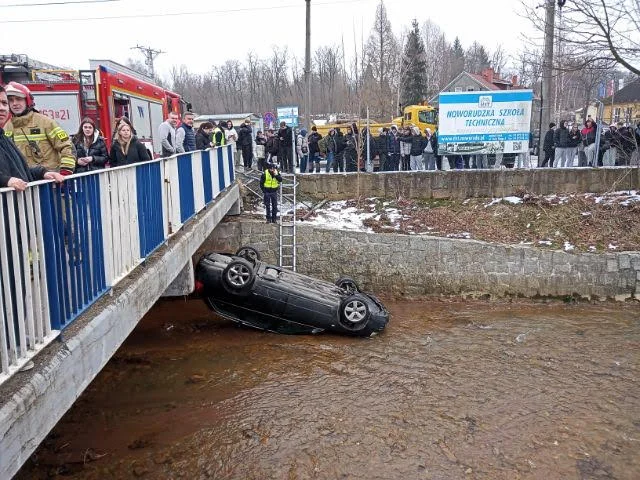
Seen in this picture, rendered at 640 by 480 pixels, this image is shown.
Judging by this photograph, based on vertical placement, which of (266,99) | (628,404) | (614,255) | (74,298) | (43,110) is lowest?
(628,404)

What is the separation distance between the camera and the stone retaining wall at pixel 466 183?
14.6m

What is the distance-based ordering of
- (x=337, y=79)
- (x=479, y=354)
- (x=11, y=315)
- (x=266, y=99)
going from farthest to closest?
(x=266, y=99), (x=337, y=79), (x=479, y=354), (x=11, y=315)

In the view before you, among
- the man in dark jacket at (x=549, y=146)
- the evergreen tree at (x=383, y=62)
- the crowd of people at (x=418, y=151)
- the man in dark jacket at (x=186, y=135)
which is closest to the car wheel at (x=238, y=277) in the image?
the man in dark jacket at (x=186, y=135)

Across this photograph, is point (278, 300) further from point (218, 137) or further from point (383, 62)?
point (383, 62)

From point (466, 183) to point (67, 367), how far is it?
13289 mm

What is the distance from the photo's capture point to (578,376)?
27.6 ft

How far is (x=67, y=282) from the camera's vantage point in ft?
11.2

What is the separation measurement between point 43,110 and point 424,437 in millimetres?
10139

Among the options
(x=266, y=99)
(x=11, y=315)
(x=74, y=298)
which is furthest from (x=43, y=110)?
(x=266, y=99)

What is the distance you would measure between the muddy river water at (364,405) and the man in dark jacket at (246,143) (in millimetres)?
7530

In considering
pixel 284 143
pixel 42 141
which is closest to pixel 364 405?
pixel 42 141

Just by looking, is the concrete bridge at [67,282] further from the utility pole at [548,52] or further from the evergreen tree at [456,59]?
the evergreen tree at [456,59]

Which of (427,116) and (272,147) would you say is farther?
(427,116)

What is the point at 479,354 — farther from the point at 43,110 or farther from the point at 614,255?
the point at 43,110
